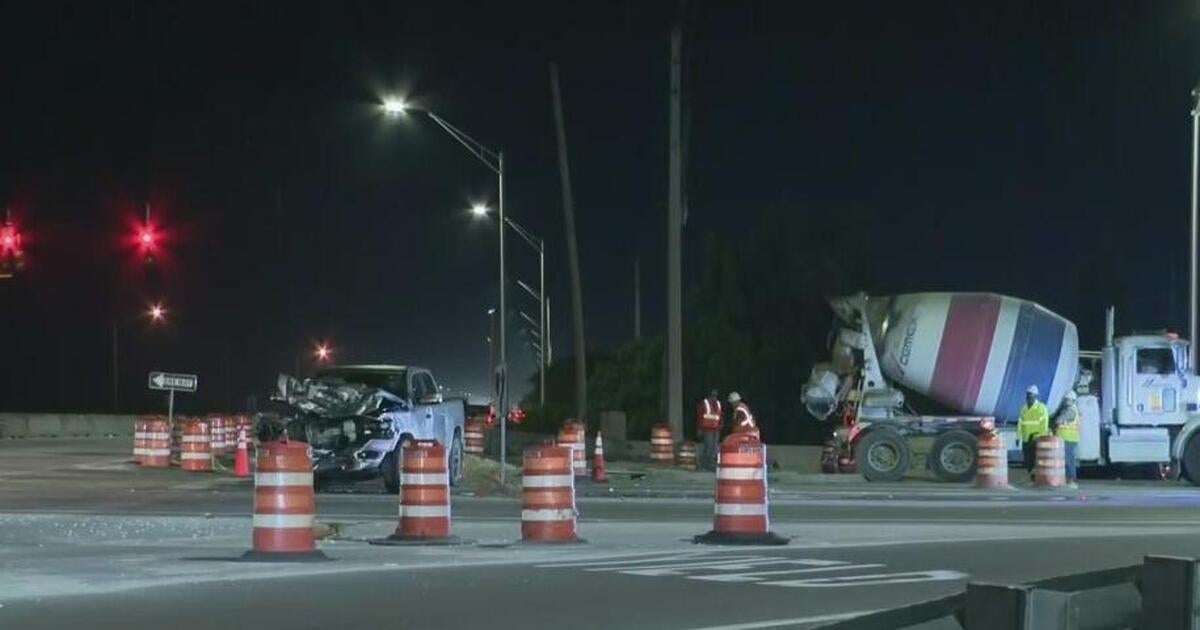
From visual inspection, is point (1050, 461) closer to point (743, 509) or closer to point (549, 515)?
point (743, 509)

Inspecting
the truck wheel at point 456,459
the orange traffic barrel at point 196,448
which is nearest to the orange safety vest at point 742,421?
the truck wheel at point 456,459

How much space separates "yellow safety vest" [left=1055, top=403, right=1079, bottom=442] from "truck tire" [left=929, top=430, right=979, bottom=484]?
219 centimetres

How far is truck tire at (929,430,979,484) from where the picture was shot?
35.1 meters

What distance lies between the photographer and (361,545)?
691 inches

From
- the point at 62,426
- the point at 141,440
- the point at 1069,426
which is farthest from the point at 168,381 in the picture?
the point at 62,426

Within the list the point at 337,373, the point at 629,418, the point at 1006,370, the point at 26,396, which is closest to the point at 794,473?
the point at 1006,370

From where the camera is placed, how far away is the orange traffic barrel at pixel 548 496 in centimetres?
1756

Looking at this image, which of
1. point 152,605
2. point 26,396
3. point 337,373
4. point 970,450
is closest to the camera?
point 152,605

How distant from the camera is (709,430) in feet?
125

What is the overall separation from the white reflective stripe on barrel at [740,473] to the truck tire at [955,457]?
17962 millimetres

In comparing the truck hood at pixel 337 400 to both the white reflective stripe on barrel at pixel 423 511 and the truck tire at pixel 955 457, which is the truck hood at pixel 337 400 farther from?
the truck tire at pixel 955 457

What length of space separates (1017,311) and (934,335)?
5.39 ft

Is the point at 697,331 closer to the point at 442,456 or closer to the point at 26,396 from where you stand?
the point at 442,456

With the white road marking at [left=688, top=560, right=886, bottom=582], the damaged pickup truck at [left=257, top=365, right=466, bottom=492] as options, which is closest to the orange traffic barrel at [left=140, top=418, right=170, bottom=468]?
the damaged pickup truck at [left=257, top=365, right=466, bottom=492]
